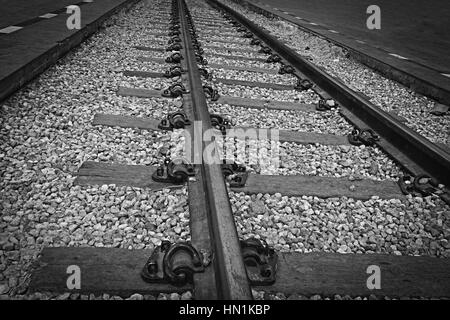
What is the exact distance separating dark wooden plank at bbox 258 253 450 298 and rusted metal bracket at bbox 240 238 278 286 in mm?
A: 37

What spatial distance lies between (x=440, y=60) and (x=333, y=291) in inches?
255

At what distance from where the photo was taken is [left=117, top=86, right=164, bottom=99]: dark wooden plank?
373 centimetres

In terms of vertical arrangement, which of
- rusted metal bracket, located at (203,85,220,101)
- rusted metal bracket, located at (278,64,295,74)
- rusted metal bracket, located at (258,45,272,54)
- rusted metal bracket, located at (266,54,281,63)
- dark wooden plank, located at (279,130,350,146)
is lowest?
dark wooden plank, located at (279,130,350,146)

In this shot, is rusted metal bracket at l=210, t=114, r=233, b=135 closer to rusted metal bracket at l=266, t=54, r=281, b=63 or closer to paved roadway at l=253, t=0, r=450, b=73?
rusted metal bracket at l=266, t=54, r=281, b=63

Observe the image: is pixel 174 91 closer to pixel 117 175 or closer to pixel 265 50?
pixel 117 175

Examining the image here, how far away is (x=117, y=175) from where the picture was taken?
225 cm

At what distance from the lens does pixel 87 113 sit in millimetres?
3164

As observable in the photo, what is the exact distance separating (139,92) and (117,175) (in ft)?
6.04

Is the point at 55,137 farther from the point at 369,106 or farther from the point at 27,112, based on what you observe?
the point at 369,106

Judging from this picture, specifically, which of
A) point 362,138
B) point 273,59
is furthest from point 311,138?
point 273,59

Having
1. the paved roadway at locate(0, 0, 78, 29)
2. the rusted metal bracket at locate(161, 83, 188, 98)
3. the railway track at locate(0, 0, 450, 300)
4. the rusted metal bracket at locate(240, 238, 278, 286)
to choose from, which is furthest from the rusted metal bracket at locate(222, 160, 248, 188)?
the paved roadway at locate(0, 0, 78, 29)

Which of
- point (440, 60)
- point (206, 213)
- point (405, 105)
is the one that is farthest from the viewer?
point (440, 60)

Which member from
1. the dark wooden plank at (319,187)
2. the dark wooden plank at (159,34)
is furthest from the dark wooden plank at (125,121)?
the dark wooden plank at (159,34)

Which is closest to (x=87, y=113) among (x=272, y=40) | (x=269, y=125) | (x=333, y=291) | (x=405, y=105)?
(x=269, y=125)
